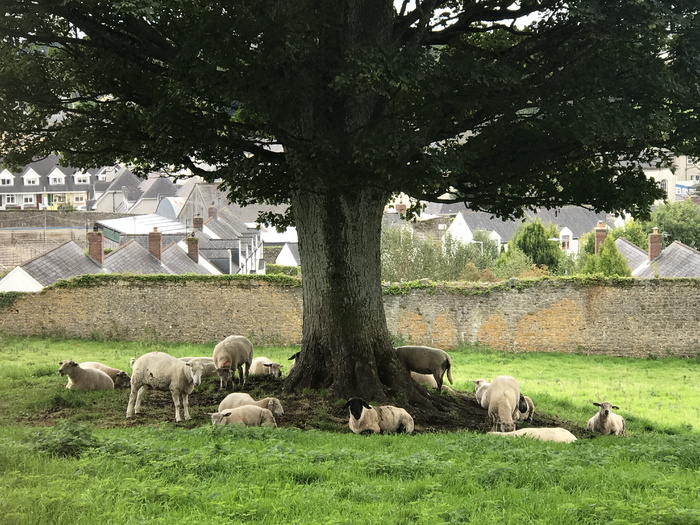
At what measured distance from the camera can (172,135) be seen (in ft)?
43.0

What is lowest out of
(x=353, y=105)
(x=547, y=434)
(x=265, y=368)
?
(x=547, y=434)

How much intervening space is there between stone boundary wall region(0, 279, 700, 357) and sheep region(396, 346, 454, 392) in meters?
13.7

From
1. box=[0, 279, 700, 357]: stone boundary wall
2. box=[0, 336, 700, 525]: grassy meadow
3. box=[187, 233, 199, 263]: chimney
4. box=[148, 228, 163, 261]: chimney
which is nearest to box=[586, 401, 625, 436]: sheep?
box=[0, 336, 700, 525]: grassy meadow

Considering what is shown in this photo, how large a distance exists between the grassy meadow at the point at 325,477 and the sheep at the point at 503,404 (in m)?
1.33

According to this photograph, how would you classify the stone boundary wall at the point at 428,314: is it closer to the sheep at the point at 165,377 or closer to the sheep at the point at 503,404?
the sheep at the point at 503,404

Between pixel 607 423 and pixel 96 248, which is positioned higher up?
pixel 96 248

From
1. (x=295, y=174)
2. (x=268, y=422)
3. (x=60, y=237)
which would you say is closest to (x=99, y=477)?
(x=268, y=422)

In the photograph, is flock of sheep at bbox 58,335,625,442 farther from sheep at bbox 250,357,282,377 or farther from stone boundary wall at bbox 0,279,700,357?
stone boundary wall at bbox 0,279,700,357

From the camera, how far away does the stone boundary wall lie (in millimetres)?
29344

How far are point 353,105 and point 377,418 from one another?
561cm

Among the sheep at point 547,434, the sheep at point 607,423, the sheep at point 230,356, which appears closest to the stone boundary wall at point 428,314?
the sheep at point 230,356

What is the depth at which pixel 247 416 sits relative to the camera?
1222cm

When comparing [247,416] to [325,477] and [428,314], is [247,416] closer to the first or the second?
[325,477]

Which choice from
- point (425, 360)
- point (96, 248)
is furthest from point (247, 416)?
point (96, 248)
